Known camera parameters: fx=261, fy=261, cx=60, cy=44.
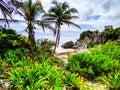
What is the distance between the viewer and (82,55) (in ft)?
65.9

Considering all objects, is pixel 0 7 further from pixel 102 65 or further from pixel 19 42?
pixel 102 65

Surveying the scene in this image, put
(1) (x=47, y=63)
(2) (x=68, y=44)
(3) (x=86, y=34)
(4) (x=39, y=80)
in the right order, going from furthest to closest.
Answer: (3) (x=86, y=34)
(2) (x=68, y=44)
(1) (x=47, y=63)
(4) (x=39, y=80)

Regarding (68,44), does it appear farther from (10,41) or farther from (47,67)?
(47,67)

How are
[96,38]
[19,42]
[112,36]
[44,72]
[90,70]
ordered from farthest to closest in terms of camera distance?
[96,38], [112,36], [19,42], [90,70], [44,72]

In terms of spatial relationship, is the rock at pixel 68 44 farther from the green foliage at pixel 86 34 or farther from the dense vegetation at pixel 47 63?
the dense vegetation at pixel 47 63

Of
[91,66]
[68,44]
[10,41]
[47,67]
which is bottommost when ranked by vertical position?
[68,44]

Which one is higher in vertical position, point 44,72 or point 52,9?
point 52,9

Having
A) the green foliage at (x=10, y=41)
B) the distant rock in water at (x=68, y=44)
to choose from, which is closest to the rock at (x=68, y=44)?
the distant rock in water at (x=68, y=44)

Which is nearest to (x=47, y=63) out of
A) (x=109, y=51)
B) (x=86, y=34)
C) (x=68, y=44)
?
(x=109, y=51)

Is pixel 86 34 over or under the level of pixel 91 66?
under

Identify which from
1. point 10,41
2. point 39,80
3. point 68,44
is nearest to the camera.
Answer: point 39,80

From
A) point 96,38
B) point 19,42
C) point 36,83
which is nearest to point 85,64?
A: point 19,42

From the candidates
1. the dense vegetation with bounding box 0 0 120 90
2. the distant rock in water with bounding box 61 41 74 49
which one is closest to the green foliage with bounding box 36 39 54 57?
the dense vegetation with bounding box 0 0 120 90

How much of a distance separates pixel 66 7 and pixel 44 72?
26.8m
